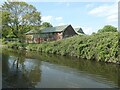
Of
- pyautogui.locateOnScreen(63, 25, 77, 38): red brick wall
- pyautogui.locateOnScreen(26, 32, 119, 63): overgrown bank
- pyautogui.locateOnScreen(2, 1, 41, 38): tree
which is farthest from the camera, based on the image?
pyautogui.locateOnScreen(63, 25, 77, 38): red brick wall

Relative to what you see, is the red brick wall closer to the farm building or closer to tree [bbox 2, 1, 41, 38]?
the farm building

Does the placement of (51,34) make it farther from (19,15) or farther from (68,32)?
(19,15)

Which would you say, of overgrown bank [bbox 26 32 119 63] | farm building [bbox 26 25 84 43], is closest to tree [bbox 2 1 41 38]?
farm building [bbox 26 25 84 43]

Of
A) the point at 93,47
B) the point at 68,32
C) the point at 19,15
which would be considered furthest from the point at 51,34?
the point at 93,47

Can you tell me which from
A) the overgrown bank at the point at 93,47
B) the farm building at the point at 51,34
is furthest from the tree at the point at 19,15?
the overgrown bank at the point at 93,47

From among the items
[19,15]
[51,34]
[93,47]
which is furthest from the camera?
[51,34]

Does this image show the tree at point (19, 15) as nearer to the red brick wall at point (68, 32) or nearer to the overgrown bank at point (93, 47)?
the red brick wall at point (68, 32)

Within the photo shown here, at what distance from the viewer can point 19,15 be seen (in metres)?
58.7

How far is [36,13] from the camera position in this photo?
5888cm

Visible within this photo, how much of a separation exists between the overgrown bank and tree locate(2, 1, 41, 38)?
1994cm

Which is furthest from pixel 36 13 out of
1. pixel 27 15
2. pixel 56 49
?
pixel 56 49

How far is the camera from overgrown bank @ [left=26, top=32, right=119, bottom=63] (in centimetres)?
2573

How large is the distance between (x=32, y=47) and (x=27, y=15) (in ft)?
41.3

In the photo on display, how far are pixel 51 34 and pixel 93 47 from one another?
37200mm
